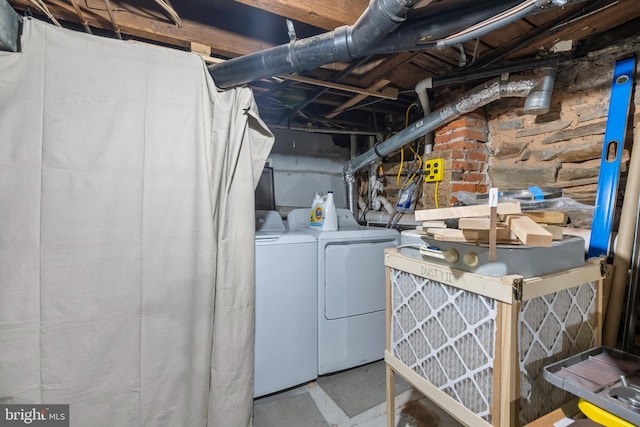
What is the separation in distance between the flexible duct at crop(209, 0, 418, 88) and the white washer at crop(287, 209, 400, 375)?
3.51 feet

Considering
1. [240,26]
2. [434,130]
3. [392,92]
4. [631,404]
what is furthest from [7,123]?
[434,130]

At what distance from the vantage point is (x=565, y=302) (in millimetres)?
964

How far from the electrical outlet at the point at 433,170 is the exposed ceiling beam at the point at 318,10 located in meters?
1.17

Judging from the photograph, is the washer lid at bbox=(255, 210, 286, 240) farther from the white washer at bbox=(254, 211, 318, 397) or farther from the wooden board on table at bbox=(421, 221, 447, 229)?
the wooden board on table at bbox=(421, 221, 447, 229)

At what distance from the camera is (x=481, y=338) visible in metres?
0.89

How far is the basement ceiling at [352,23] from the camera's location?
120cm

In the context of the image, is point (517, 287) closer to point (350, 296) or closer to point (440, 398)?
point (440, 398)

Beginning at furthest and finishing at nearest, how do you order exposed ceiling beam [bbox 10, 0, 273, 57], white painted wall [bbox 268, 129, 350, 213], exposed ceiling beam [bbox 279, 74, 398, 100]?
1. white painted wall [bbox 268, 129, 350, 213]
2. exposed ceiling beam [bbox 279, 74, 398, 100]
3. exposed ceiling beam [bbox 10, 0, 273, 57]

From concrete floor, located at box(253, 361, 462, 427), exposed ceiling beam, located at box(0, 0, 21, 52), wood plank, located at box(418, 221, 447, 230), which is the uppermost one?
exposed ceiling beam, located at box(0, 0, 21, 52)

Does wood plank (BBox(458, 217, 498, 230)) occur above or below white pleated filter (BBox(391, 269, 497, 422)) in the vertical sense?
above

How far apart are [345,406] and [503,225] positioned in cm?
152

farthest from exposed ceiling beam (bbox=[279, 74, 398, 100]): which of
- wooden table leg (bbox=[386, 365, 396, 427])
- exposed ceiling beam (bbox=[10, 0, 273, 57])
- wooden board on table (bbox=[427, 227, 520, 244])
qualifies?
wooden table leg (bbox=[386, 365, 396, 427])

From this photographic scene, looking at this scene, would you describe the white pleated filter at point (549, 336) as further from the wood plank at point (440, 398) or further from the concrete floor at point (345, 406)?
the concrete floor at point (345, 406)

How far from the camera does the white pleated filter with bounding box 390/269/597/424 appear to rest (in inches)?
34.3
